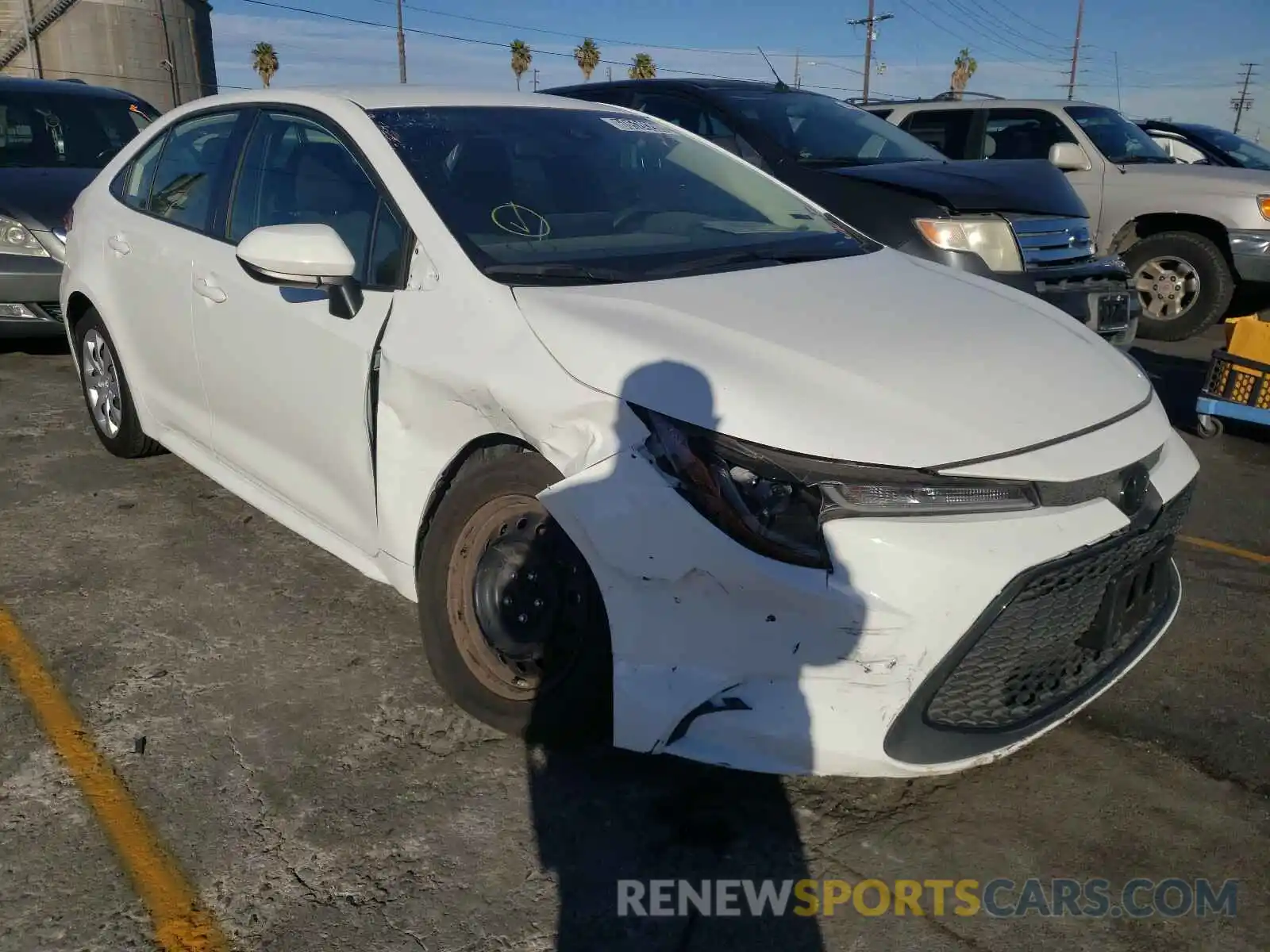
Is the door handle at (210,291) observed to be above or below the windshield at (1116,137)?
above

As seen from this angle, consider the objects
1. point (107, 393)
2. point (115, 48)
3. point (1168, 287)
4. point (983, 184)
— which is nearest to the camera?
point (107, 393)

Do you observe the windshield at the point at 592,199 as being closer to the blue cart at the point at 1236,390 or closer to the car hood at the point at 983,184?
the car hood at the point at 983,184

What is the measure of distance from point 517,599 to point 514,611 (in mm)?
34

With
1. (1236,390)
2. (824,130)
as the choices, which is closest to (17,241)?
(824,130)

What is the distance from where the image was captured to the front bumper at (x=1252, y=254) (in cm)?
852

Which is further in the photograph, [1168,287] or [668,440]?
[1168,287]

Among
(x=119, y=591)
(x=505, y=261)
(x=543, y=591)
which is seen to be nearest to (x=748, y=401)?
(x=543, y=591)

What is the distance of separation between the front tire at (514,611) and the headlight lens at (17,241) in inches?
203

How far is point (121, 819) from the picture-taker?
257 centimetres

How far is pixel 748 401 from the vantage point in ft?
7.58

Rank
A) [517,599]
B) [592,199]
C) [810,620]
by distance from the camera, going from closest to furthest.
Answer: [810,620] → [517,599] → [592,199]

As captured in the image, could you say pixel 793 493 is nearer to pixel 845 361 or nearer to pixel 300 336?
pixel 845 361

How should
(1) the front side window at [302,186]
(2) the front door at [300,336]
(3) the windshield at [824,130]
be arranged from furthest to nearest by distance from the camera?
(3) the windshield at [824,130], (1) the front side window at [302,186], (2) the front door at [300,336]

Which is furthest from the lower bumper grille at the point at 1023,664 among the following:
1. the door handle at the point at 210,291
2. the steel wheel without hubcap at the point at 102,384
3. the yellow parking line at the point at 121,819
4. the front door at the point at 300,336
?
the steel wheel without hubcap at the point at 102,384
